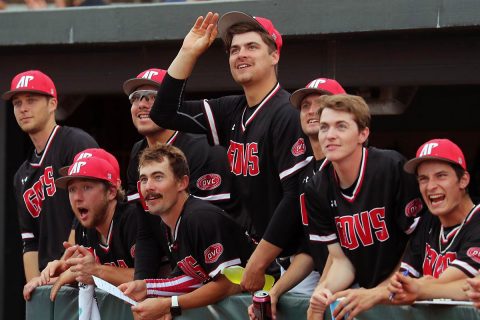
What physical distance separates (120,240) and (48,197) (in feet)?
2.52

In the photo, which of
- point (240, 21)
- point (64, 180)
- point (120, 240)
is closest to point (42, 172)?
point (64, 180)

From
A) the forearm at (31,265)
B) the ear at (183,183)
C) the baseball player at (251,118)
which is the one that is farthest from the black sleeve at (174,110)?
the forearm at (31,265)

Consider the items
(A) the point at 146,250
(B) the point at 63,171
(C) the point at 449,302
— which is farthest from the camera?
(B) the point at 63,171

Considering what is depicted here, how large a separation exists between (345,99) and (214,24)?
→ 977 mm

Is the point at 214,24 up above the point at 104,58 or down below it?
below

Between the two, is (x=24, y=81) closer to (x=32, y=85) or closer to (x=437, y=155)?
(x=32, y=85)

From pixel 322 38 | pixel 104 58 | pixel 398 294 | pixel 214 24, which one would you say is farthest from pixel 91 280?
pixel 104 58

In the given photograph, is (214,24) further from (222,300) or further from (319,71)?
(319,71)

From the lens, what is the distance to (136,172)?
5.70 meters

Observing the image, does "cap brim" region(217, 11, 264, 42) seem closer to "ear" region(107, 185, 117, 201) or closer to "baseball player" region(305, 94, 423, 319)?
"baseball player" region(305, 94, 423, 319)

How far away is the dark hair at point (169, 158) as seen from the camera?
5.09m

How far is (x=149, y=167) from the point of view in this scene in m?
5.08

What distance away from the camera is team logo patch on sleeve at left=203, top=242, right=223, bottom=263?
4.92 meters

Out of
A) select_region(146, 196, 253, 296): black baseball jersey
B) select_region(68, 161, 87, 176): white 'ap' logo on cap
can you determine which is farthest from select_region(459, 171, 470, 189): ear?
select_region(68, 161, 87, 176): white 'ap' logo on cap
